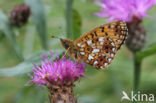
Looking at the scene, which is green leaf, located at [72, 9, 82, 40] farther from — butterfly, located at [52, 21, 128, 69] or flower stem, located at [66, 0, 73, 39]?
butterfly, located at [52, 21, 128, 69]

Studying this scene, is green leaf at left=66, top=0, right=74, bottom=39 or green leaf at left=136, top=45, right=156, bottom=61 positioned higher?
green leaf at left=66, top=0, right=74, bottom=39

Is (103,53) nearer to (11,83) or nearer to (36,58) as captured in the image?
(36,58)

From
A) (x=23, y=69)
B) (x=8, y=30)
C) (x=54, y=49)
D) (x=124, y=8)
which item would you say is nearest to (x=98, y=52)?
(x=23, y=69)

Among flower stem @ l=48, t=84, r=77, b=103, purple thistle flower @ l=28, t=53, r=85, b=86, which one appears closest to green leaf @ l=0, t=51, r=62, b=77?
purple thistle flower @ l=28, t=53, r=85, b=86

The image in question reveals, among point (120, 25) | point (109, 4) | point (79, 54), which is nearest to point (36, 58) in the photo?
point (79, 54)

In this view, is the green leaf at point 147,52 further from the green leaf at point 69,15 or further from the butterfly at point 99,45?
the green leaf at point 69,15

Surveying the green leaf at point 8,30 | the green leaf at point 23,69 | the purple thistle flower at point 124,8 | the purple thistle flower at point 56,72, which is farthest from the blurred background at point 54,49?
the purple thistle flower at point 56,72

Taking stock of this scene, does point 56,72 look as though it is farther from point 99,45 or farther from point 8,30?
point 8,30
